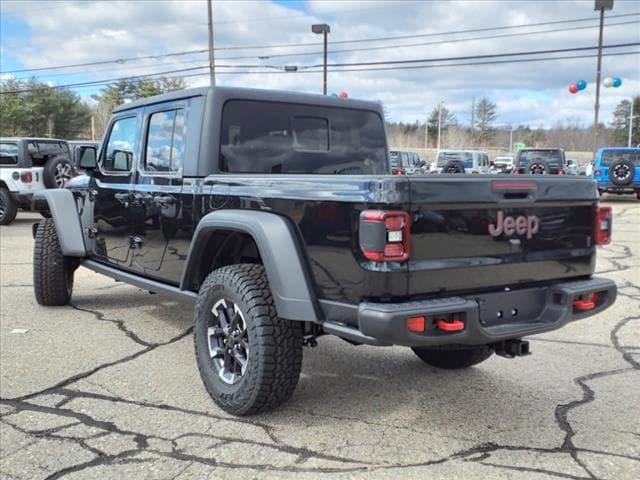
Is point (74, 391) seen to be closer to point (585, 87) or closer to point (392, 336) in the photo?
point (392, 336)

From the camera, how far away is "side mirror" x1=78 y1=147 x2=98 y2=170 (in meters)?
5.49

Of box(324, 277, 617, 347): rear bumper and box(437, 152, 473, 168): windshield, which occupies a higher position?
box(437, 152, 473, 168): windshield

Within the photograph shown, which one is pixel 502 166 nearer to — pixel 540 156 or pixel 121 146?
pixel 540 156

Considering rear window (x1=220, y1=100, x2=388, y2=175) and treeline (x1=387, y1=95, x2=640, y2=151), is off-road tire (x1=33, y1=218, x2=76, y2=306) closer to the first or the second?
rear window (x1=220, y1=100, x2=388, y2=175)

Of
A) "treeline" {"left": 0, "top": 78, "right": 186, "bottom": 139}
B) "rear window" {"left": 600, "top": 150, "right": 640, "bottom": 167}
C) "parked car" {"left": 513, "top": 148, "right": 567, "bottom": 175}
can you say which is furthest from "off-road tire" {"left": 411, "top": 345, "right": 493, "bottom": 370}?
"treeline" {"left": 0, "top": 78, "right": 186, "bottom": 139}

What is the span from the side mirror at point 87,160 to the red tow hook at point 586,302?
4.04 m

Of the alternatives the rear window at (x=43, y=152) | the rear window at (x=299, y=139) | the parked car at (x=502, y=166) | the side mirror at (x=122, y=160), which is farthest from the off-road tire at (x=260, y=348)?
the parked car at (x=502, y=166)

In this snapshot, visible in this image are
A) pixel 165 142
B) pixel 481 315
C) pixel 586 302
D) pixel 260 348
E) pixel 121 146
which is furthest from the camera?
pixel 121 146

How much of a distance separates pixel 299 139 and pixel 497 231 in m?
1.82

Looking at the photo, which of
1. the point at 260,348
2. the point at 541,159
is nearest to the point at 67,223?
the point at 260,348

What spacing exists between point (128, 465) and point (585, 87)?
104ft

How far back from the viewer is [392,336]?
112 inches

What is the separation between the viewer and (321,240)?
3168 millimetres

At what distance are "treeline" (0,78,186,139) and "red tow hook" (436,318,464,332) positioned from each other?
1649 inches
